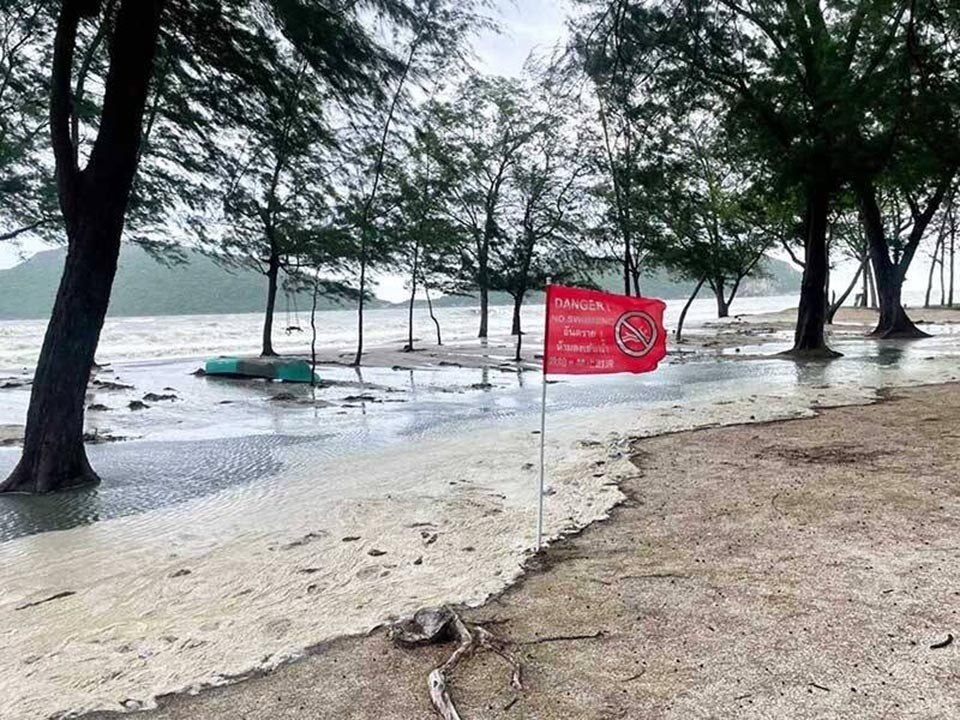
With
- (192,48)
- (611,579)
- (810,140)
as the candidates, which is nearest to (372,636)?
(611,579)

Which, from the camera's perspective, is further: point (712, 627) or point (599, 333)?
point (599, 333)

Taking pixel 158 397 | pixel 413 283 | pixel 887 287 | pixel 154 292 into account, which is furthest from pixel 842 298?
pixel 154 292

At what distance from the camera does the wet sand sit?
6.84 ft

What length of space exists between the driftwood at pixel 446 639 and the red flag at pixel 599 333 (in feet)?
5.10

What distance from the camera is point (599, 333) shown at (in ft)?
13.1

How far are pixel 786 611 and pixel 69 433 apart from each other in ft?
19.4

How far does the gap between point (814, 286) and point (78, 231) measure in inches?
636

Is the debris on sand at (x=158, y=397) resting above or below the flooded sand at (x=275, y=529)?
below

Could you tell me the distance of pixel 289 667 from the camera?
8.08 feet

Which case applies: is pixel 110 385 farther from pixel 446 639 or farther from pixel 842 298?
pixel 842 298

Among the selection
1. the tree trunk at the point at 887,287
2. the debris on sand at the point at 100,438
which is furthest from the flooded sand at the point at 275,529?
the tree trunk at the point at 887,287

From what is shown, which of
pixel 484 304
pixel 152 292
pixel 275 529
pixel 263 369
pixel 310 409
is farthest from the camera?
pixel 152 292

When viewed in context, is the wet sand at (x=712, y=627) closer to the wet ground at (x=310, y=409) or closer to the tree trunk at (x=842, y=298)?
the wet ground at (x=310, y=409)

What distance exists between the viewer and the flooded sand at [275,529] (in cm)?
268
